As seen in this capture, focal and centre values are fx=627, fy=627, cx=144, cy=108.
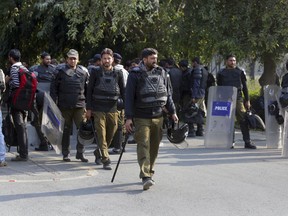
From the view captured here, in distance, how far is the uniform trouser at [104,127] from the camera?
30.7ft

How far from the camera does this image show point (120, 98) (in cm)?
1044

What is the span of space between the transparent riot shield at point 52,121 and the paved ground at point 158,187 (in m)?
0.45

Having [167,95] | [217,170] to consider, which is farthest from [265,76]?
[167,95]

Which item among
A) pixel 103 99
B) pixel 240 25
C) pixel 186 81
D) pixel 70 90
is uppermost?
pixel 240 25

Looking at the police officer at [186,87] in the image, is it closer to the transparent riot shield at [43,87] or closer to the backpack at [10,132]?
the transparent riot shield at [43,87]

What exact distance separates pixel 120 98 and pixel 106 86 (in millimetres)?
991

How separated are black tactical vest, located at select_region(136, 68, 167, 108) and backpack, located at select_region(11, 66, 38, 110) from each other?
261 cm

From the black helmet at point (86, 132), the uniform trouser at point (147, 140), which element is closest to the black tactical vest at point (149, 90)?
the uniform trouser at point (147, 140)

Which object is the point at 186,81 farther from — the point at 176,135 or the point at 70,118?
the point at 176,135

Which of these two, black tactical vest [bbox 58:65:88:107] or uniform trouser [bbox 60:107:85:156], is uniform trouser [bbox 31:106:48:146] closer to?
uniform trouser [bbox 60:107:85:156]

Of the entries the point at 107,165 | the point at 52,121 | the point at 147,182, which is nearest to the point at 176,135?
the point at 147,182

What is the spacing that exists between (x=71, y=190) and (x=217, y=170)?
8.45 feet

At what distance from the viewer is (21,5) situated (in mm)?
22453

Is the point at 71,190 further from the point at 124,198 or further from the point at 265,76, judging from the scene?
the point at 265,76
